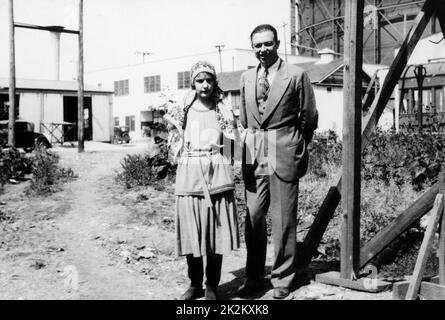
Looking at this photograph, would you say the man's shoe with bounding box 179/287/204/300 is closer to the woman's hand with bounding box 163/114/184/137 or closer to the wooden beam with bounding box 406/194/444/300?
the woman's hand with bounding box 163/114/184/137

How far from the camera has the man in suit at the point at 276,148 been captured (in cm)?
409

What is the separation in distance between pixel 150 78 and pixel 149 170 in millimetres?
32788

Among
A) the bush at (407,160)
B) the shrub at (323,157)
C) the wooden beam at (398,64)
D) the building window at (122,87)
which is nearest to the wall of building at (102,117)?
the shrub at (323,157)

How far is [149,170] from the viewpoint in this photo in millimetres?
9398

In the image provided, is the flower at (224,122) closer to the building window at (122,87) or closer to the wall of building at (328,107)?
the wall of building at (328,107)

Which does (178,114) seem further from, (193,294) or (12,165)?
(12,165)

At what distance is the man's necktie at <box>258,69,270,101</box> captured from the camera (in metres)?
4.18

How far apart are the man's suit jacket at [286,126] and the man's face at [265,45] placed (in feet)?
0.40

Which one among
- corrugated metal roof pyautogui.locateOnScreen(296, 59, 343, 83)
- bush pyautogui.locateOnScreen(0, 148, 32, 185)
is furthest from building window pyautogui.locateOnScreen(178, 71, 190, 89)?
bush pyautogui.locateOnScreen(0, 148, 32, 185)

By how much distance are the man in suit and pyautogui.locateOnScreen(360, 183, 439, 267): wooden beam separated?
0.64 meters

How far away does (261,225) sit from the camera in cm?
420

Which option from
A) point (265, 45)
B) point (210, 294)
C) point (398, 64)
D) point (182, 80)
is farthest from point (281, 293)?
point (182, 80)

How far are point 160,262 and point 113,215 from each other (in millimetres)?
2221

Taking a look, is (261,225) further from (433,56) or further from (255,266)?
(433,56)
